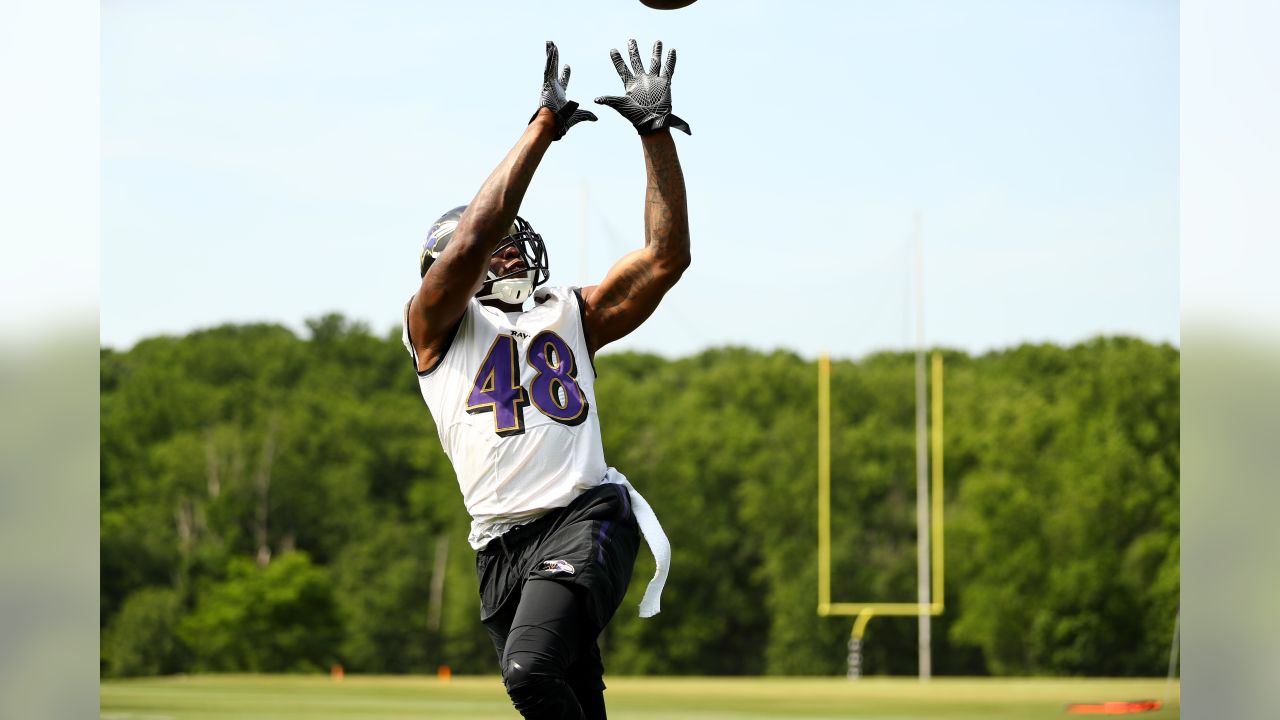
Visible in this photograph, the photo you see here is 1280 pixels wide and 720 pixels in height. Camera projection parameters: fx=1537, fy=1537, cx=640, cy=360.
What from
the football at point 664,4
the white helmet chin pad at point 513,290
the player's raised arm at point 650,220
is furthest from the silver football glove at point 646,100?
the white helmet chin pad at point 513,290

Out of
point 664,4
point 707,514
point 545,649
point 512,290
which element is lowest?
point 707,514

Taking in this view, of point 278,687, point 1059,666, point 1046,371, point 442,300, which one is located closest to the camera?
point 442,300

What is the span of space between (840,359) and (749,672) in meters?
8.06

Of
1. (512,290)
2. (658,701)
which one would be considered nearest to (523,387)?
(512,290)

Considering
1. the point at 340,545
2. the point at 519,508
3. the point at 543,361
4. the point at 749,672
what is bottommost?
the point at 749,672

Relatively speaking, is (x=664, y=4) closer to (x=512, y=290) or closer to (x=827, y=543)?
(x=512, y=290)

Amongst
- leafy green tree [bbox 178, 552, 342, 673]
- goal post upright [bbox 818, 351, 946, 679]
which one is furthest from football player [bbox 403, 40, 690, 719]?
leafy green tree [bbox 178, 552, 342, 673]

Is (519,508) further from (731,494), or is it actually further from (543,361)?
(731,494)

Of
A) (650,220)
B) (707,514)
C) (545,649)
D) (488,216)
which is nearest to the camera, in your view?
(545,649)

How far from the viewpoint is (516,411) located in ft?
13.9

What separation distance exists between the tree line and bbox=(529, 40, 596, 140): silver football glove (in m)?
28.9

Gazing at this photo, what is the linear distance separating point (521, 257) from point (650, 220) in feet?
1.33

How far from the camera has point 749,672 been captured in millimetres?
37156
